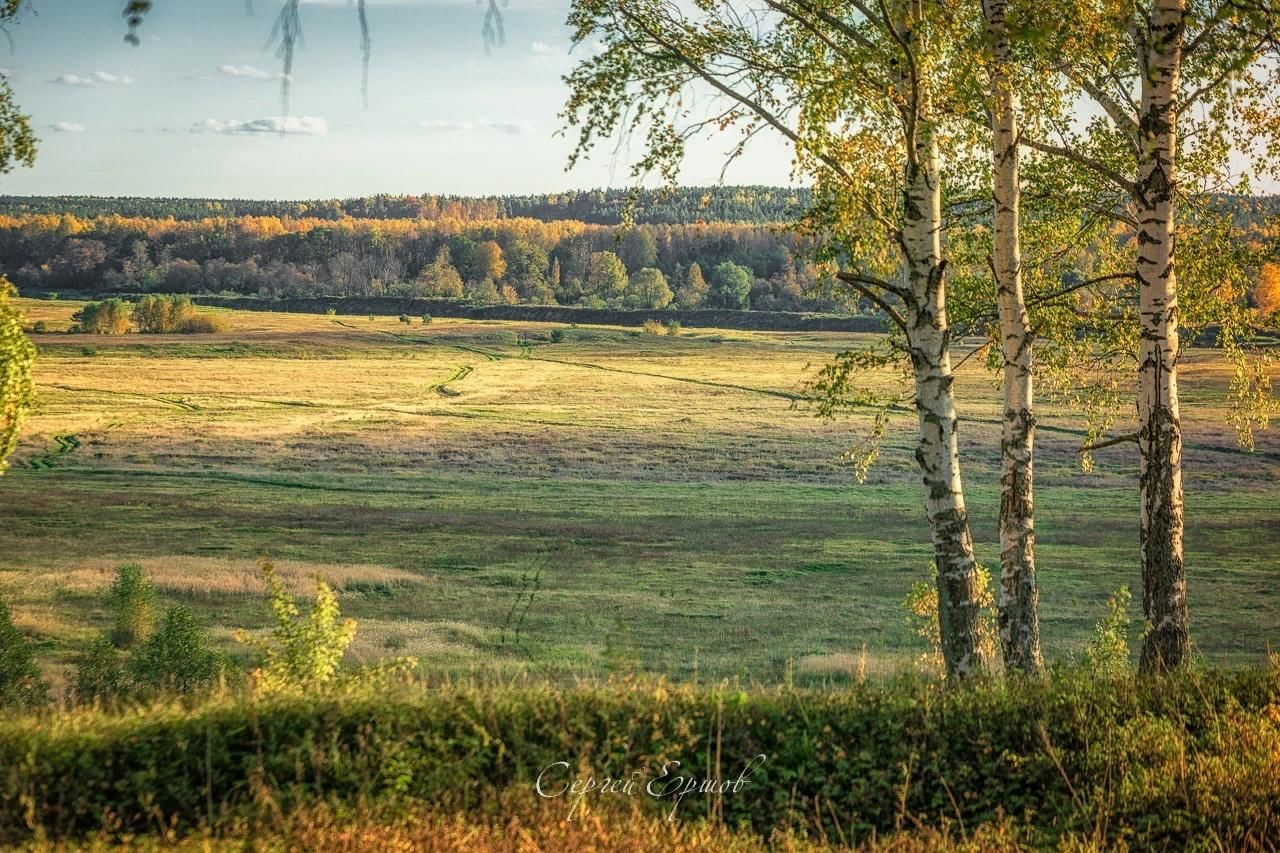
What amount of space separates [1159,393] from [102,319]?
132 metres

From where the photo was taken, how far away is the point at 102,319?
127312mm

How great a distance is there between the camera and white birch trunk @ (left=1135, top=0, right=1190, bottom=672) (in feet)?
37.2

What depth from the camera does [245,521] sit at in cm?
4822

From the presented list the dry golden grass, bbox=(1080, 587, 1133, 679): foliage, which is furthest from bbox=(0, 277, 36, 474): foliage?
the dry golden grass

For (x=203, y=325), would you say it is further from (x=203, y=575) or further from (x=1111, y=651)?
(x=1111, y=651)

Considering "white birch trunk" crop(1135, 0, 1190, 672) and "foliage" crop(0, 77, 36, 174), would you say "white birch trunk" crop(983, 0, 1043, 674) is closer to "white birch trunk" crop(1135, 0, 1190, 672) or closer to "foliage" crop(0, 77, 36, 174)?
"white birch trunk" crop(1135, 0, 1190, 672)

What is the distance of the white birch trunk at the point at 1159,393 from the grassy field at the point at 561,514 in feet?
10.1

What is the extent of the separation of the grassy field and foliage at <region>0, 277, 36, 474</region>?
312cm

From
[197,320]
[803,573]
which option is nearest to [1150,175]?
[803,573]

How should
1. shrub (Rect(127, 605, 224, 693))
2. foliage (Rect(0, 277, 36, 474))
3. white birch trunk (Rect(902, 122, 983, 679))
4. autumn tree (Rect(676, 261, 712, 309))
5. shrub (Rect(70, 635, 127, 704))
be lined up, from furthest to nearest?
1. autumn tree (Rect(676, 261, 712, 309))
2. shrub (Rect(70, 635, 127, 704))
3. shrub (Rect(127, 605, 224, 693))
4. foliage (Rect(0, 277, 36, 474))
5. white birch trunk (Rect(902, 122, 983, 679))

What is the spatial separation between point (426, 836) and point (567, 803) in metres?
0.92

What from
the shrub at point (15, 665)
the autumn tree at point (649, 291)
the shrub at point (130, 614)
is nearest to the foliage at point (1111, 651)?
the shrub at point (15, 665)

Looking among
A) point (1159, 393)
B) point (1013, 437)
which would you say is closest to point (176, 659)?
point (1013, 437)

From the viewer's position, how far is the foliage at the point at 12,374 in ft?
52.0
